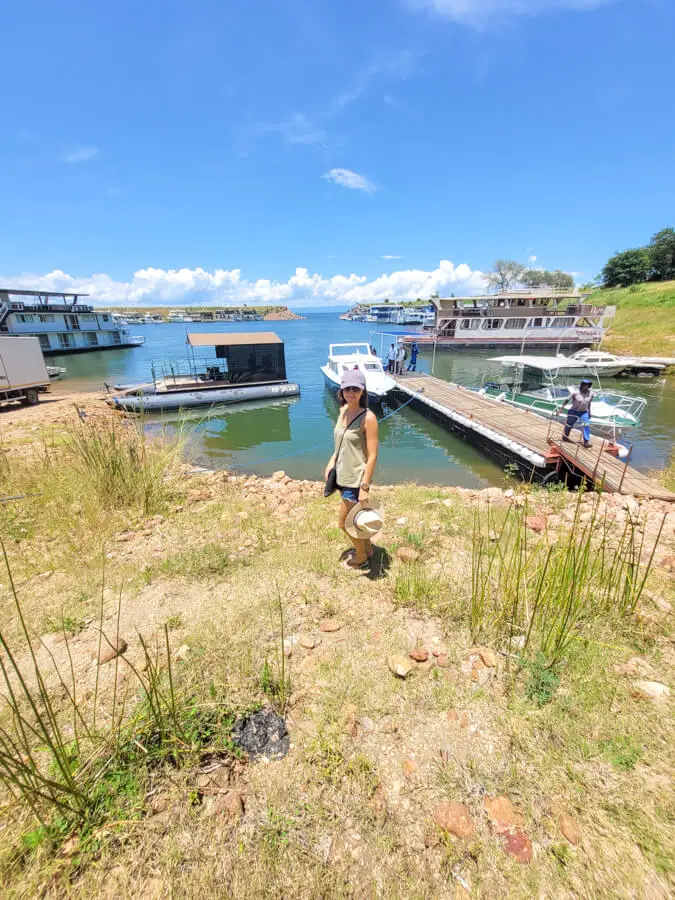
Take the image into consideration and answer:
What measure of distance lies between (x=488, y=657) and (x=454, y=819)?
3.68ft

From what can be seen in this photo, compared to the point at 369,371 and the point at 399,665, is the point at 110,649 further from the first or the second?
the point at 369,371

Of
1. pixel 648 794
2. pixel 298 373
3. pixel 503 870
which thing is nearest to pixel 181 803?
pixel 503 870

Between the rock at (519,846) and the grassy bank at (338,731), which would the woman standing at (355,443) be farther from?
the rock at (519,846)

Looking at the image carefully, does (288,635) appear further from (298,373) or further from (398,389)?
(298,373)

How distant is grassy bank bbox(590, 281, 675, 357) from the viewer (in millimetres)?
27797

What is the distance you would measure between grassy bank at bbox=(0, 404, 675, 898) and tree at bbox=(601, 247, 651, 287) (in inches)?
2578

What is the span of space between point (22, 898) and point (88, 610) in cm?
213

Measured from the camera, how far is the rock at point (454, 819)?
5.56ft

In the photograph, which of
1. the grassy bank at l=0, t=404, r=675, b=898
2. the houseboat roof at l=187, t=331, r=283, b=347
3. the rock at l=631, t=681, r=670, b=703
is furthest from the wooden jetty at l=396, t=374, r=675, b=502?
the houseboat roof at l=187, t=331, r=283, b=347

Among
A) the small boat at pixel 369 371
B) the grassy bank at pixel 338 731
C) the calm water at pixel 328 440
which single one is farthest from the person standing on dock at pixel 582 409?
the small boat at pixel 369 371

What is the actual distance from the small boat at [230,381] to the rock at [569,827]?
19.5 m

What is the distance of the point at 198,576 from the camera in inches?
149

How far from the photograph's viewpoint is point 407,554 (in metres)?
4.12

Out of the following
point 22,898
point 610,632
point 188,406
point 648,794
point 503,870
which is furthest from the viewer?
point 188,406
